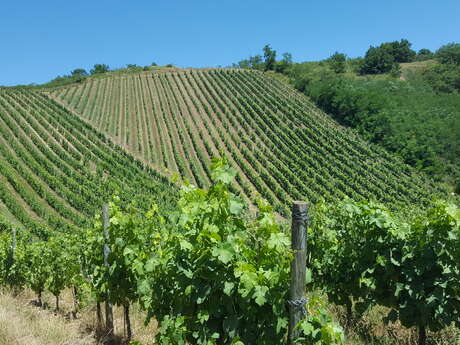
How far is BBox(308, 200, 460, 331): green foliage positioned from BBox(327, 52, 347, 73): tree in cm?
8812

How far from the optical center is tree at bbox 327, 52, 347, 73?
8769 cm

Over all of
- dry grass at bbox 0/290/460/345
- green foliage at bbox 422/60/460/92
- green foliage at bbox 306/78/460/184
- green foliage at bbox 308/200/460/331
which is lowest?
dry grass at bbox 0/290/460/345

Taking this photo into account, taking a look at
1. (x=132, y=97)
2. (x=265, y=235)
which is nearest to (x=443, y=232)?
(x=265, y=235)

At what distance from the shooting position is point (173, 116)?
5150 cm

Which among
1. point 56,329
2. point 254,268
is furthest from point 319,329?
point 56,329

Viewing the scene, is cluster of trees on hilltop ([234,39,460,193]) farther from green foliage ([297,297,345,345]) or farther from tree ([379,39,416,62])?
green foliage ([297,297,345,345])

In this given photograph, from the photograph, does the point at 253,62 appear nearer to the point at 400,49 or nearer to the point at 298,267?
the point at 400,49

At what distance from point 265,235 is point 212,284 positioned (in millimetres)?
751

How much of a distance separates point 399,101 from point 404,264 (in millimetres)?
65606

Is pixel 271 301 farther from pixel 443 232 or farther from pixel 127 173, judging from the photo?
pixel 127 173

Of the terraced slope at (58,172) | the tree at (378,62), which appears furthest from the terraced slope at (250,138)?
the tree at (378,62)

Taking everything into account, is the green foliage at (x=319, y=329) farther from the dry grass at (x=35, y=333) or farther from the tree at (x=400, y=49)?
the tree at (x=400, y=49)

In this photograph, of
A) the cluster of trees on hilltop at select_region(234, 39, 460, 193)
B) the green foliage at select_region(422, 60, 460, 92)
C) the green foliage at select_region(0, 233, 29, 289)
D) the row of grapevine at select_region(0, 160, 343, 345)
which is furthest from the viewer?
the green foliage at select_region(422, 60, 460, 92)

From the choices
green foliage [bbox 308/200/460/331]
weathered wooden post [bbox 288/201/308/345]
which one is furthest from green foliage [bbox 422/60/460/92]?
weathered wooden post [bbox 288/201/308/345]
